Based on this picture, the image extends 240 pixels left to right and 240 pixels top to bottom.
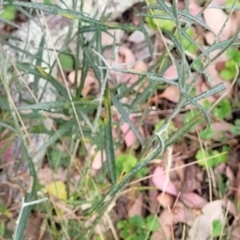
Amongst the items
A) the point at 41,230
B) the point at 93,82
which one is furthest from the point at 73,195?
the point at 93,82

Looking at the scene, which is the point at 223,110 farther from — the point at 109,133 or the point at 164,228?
the point at 109,133

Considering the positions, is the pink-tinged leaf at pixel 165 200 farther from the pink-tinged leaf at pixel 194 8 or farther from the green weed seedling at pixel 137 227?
the pink-tinged leaf at pixel 194 8

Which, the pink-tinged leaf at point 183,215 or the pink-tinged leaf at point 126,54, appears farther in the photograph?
the pink-tinged leaf at point 126,54

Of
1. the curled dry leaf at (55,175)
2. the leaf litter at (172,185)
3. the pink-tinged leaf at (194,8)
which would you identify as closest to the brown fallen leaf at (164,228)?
the leaf litter at (172,185)

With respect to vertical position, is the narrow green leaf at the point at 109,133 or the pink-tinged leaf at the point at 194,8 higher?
the pink-tinged leaf at the point at 194,8

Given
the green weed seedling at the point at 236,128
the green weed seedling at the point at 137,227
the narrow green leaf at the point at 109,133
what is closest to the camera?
the narrow green leaf at the point at 109,133

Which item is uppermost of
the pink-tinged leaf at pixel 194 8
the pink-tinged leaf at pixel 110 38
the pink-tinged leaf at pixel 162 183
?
the pink-tinged leaf at pixel 194 8

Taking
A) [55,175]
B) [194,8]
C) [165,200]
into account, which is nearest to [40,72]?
[55,175]
